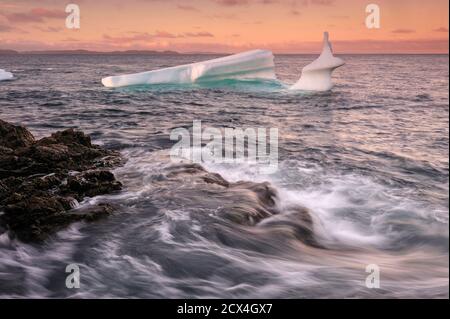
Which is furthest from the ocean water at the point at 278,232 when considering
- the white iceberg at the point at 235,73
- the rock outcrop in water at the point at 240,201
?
the white iceberg at the point at 235,73

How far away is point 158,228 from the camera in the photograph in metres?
5.66

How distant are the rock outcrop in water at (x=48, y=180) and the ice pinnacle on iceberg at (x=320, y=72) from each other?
14.5 meters

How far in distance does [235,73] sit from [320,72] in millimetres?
4835

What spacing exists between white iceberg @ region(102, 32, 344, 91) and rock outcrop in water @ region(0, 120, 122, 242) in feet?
51.0

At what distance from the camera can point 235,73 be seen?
25.0 metres

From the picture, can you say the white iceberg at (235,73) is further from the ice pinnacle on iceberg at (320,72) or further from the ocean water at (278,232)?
the ocean water at (278,232)

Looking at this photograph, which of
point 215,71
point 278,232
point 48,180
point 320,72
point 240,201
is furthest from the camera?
point 215,71

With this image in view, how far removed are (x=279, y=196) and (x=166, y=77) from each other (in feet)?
65.6

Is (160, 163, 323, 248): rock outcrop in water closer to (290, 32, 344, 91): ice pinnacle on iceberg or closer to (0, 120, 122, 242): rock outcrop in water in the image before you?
(0, 120, 122, 242): rock outcrop in water

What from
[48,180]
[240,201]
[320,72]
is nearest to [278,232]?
[240,201]

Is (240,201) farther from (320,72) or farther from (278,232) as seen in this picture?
(320,72)
